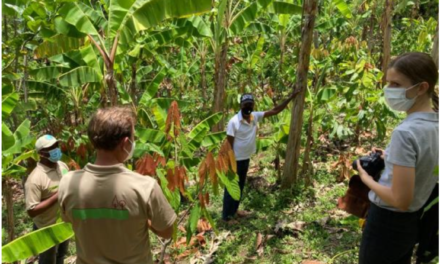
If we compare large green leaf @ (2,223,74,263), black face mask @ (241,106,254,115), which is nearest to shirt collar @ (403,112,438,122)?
large green leaf @ (2,223,74,263)

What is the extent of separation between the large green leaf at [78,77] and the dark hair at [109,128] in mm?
2773

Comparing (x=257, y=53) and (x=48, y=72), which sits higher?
(x=257, y=53)

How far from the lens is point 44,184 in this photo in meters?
3.18

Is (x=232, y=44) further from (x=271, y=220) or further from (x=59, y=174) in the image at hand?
(x=59, y=174)

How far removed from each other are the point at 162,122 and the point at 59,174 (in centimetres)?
133

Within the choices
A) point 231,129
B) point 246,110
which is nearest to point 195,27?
point 246,110

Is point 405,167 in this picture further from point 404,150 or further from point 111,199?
point 111,199

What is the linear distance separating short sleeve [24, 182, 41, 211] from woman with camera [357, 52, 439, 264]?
2.51m

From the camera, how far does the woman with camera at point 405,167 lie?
5.46 feet

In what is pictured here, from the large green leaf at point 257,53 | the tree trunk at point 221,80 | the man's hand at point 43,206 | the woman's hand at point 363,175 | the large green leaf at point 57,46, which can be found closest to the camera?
the woman's hand at point 363,175

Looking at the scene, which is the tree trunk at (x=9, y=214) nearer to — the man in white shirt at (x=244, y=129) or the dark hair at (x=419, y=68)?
the man in white shirt at (x=244, y=129)

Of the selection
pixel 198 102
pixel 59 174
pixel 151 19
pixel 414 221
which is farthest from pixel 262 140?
pixel 198 102

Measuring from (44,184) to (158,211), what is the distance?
1790 millimetres

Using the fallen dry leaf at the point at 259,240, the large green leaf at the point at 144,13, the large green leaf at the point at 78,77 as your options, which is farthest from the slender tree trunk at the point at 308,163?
the large green leaf at the point at 78,77
